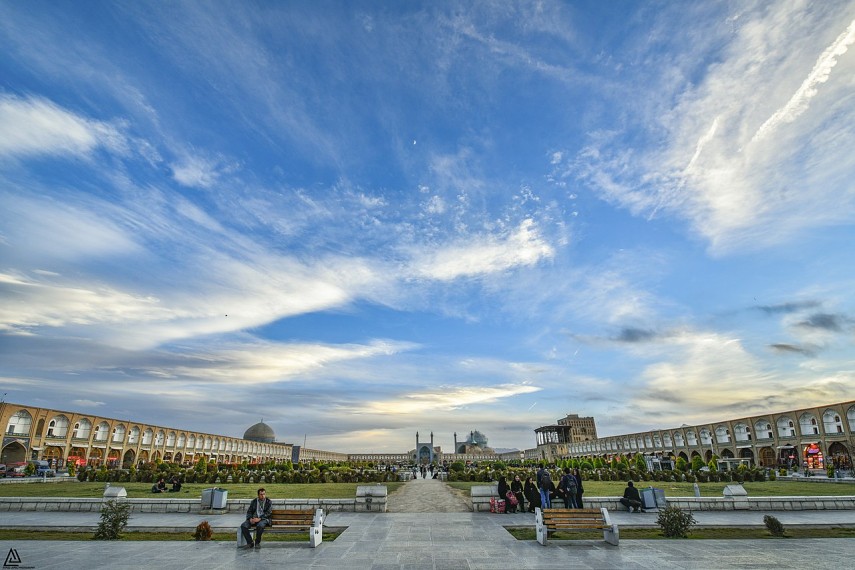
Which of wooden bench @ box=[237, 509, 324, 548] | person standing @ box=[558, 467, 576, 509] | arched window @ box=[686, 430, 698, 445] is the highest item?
arched window @ box=[686, 430, 698, 445]

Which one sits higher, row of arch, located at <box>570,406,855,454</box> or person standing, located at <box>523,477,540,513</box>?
row of arch, located at <box>570,406,855,454</box>

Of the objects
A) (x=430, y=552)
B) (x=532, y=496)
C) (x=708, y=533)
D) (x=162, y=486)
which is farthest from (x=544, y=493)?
(x=162, y=486)

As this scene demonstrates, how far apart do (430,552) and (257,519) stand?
3905 mm

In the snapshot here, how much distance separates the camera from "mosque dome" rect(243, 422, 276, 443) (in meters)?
100

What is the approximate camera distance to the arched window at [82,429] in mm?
52969

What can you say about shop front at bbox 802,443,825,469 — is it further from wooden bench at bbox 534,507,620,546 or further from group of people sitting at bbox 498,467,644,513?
wooden bench at bbox 534,507,620,546

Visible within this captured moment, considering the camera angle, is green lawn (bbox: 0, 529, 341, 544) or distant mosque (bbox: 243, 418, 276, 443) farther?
distant mosque (bbox: 243, 418, 276, 443)

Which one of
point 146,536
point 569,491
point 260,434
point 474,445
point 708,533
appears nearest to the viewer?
point 146,536

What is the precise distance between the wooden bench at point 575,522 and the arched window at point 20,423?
54133 mm

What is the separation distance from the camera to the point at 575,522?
10438 millimetres

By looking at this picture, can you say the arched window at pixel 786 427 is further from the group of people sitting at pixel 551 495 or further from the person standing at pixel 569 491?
the person standing at pixel 569 491

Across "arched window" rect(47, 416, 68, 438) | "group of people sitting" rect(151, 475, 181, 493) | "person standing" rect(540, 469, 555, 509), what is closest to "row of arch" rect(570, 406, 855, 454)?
"person standing" rect(540, 469, 555, 509)

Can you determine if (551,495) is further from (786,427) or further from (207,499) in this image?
(786,427)

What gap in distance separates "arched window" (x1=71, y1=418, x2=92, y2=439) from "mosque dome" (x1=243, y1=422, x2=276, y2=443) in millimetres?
46932
